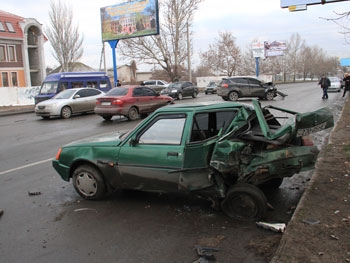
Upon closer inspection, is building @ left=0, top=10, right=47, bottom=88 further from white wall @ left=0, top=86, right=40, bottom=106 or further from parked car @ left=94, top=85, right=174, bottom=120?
parked car @ left=94, top=85, right=174, bottom=120

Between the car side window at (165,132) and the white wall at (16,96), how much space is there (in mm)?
25432

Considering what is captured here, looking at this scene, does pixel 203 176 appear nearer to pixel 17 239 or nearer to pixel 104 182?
pixel 104 182

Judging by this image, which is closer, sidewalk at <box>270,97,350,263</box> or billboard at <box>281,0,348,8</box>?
sidewalk at <box>270,97,350,263</box>

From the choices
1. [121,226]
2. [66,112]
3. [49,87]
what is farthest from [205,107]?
[49,87]

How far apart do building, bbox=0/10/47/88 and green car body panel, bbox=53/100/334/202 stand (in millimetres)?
42174

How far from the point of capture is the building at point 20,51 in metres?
42.6

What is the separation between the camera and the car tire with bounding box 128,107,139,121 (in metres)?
15.6

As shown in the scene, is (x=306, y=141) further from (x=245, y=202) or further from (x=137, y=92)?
(x=137, y=92)

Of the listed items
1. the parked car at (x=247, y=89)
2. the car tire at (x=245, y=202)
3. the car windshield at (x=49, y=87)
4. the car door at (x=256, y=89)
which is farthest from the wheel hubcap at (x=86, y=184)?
the car door at (x=256, y=89)

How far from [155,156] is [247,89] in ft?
66.7

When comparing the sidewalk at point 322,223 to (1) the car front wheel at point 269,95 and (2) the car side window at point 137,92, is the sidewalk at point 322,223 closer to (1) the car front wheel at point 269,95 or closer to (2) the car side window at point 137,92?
(2) the car side window at point 137,92

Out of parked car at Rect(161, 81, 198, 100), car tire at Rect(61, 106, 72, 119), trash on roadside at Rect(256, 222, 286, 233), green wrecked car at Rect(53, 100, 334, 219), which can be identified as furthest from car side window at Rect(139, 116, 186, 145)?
parked car at Rect(161, 81, 198, 100)

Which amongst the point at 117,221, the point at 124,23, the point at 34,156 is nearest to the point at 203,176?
the point at 117,221

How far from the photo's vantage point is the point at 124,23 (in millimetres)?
35156
